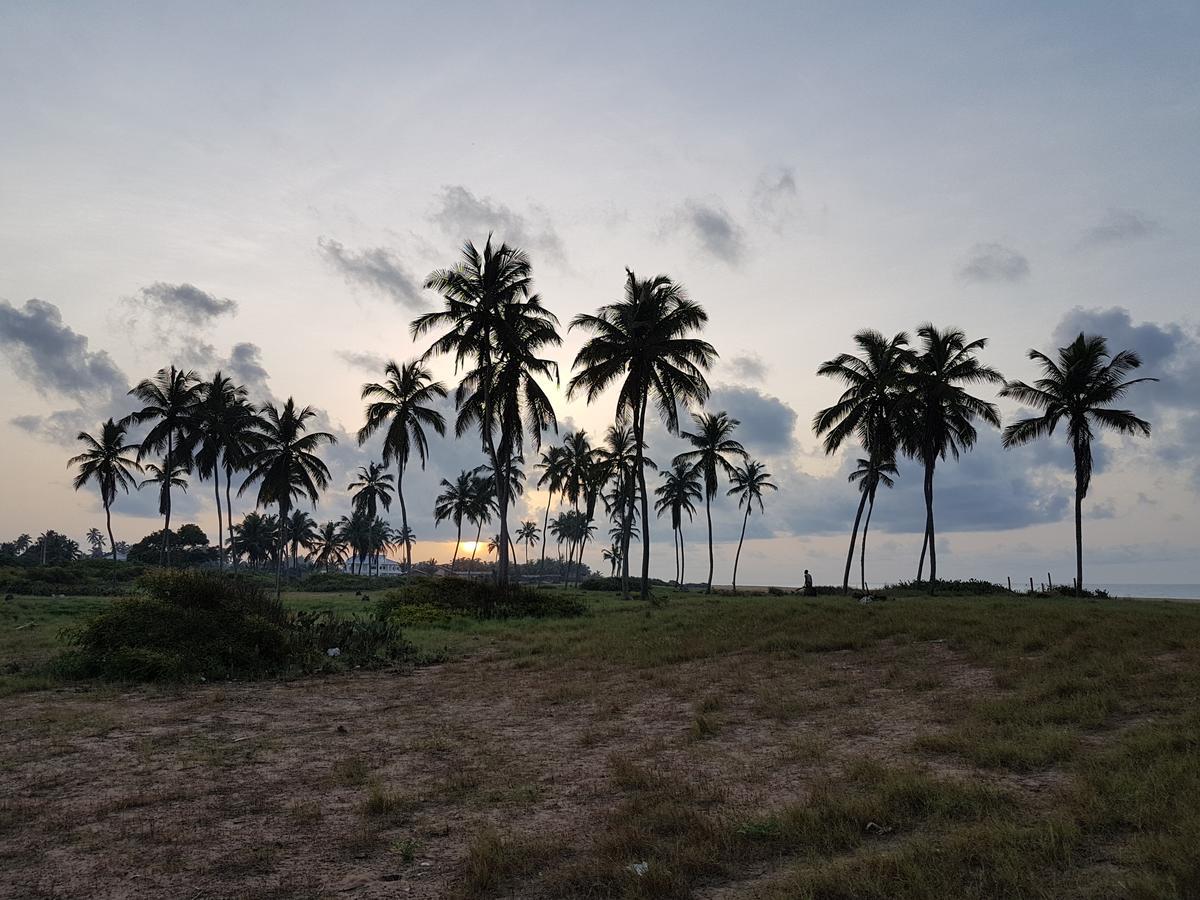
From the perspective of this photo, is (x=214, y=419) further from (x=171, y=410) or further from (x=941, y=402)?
(x=941, y=402)

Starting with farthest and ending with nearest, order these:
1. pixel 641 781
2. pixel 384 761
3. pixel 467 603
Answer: pixel 467 603 < pixel 384 761 < pixel 641 781

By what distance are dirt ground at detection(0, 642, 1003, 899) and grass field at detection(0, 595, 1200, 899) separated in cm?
5

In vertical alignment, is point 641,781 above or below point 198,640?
below

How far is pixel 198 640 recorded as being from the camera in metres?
16.5

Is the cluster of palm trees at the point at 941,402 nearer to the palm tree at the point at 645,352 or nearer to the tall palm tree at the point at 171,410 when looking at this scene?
the palm tree at the point at 645,352

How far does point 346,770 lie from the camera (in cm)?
850

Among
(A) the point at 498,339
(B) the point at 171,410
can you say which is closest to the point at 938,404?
(A) the point at 498,339

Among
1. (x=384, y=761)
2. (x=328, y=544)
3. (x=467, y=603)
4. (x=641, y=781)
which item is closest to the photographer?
(x=641, y=781)

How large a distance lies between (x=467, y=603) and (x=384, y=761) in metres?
21.9

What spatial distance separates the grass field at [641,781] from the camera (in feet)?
17.5

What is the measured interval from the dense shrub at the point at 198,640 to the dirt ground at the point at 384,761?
1.57 m

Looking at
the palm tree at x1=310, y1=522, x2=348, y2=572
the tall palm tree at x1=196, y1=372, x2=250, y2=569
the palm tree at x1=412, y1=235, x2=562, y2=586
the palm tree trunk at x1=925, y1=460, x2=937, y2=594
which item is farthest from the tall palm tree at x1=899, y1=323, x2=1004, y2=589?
the palm tree at x1=310, y1=522, x2=348, y2=572

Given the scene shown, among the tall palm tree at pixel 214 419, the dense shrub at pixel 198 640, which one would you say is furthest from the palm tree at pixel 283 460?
the dense shrub at pixel 198 640

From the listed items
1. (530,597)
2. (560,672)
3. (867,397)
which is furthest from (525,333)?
(560,672)
